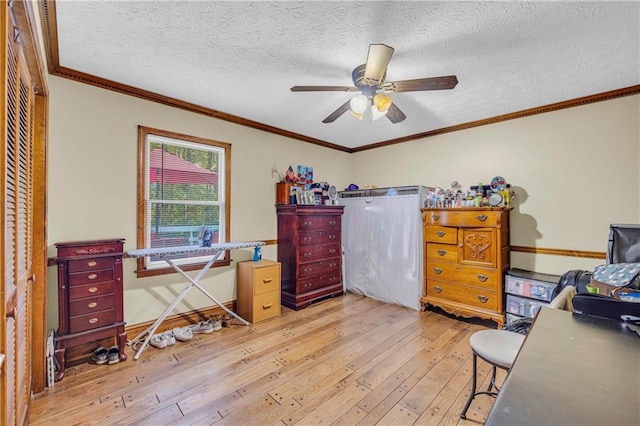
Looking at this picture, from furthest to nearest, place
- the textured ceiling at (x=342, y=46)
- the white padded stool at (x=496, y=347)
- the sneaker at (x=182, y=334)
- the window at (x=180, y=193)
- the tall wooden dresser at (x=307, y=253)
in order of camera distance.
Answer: the tall wooden dresser at (x=307, y=253), the window at (x=180, y=193), the sneaker at (x=182, y=334), the textured ceiling at (x=342, y=46), the white padded stool at (x=496, y=347)

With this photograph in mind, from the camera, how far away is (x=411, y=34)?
1.96 meters

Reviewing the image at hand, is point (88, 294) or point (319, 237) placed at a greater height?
point (319, 237)

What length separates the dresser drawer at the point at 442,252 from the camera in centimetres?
353

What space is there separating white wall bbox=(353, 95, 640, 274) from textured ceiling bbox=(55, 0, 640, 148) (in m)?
0.33

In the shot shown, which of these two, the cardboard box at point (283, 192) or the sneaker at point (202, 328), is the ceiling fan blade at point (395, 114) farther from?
the sneaker at point (202, 328)

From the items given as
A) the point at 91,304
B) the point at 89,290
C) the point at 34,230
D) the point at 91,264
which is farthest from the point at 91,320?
the point at 34,230

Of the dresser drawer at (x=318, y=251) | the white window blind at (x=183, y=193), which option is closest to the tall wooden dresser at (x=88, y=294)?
the white window blind at (x=183, y=193)

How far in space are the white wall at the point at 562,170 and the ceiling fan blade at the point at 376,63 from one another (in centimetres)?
234

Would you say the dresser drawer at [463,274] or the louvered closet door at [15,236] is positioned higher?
the louvered closet door at [15,236]

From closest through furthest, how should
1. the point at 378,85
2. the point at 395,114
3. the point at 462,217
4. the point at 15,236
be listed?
the point at 15,236 < the point at 378,85 < the point at 395,114 < the point at 462,217

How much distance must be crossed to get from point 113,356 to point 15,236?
1603mm

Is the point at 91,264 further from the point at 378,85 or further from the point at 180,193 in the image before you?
the point at 378,85

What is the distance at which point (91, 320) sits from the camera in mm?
2354

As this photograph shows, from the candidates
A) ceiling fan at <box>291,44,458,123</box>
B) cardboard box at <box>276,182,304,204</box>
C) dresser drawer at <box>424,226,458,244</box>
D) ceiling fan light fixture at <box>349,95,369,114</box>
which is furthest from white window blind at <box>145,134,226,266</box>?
dresser drawer at <box>424,226,458,244</box>
